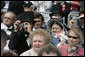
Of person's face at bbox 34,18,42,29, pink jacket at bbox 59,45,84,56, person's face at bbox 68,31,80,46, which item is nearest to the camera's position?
pink jacket at bbox 59,45,84,56

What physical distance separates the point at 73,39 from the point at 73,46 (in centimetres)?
14

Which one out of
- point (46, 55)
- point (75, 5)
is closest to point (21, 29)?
point (46, 55)

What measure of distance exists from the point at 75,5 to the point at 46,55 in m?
5.87

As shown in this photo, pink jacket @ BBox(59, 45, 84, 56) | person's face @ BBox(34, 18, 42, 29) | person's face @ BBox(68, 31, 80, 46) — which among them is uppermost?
person's face @ BBox(68, 31, 80, 46)

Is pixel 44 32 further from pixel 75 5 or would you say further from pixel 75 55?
pixel 75 5

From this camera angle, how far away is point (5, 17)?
9.56 meters

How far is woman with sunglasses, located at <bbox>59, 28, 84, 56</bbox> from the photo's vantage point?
25.1 feet

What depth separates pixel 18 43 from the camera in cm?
823

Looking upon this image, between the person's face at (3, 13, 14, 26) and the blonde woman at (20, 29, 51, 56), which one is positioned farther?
the person's face at (3, 13, 14, 26)

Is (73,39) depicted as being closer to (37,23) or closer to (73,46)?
(73,46)

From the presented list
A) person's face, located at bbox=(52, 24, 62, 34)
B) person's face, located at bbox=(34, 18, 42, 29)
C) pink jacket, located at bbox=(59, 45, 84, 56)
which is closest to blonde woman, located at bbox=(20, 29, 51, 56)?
pink jacket, located at bbox=(59, 45, 84, 56)

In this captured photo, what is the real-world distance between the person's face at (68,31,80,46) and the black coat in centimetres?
98

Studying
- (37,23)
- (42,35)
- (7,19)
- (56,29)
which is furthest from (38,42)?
(7,19)

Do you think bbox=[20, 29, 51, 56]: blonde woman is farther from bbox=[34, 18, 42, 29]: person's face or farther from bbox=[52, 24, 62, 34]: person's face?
bbox=[34, 18, 42, 29]: person's face
